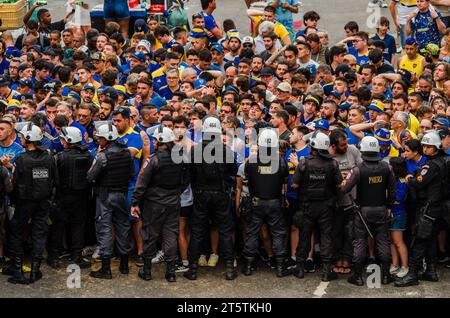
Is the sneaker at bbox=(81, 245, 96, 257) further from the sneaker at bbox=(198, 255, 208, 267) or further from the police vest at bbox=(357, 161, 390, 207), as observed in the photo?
the police vest at bbox=(357, 161, 390, 207)

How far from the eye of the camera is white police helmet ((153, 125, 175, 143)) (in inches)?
431

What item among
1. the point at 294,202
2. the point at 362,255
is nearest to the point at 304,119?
the point at 294,202

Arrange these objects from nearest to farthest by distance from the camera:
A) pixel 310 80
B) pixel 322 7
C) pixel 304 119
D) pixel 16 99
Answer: pixel 304 119, pixel 16 99, pixel 310 80, pixel 322 7

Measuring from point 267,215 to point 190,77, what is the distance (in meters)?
3.75

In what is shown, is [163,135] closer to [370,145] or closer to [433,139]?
[370,145]

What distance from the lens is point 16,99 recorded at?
14133 millimetres

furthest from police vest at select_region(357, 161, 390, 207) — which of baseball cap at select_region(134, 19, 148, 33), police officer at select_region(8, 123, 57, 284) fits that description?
baseball cap at select_region(134, 19, 148, 33)

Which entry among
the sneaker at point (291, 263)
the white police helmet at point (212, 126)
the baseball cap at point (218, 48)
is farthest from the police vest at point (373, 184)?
the baseball cap at point (218, 48)

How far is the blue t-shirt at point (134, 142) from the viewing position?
11.6 metres

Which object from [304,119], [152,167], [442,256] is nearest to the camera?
[152,167]

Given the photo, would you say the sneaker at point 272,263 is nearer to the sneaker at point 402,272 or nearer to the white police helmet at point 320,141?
the sneaker at point 402,272

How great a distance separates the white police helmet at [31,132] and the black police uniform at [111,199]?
783mm

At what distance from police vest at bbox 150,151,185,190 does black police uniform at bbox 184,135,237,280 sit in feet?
0.97

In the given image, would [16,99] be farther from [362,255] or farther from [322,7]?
[322,7]
